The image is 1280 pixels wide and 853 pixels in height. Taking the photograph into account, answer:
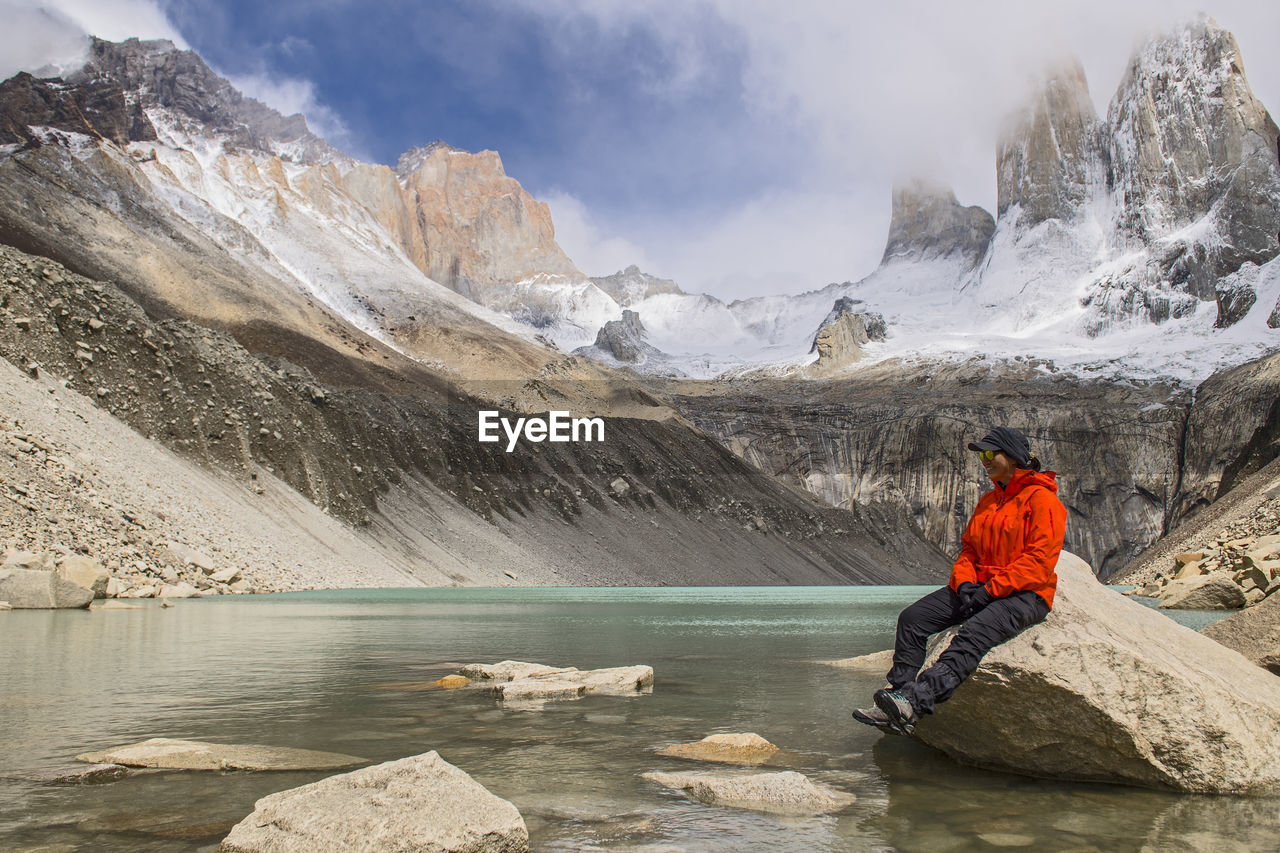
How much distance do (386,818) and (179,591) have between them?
2857cm

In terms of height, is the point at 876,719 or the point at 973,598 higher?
the point at 973,598

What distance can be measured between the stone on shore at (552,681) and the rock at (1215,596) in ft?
75.7

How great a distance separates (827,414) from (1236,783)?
134457mm

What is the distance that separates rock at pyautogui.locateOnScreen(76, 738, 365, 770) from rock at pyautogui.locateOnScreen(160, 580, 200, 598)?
79.1ft

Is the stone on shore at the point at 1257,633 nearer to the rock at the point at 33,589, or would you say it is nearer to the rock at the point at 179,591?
the rock at the point at 33,589

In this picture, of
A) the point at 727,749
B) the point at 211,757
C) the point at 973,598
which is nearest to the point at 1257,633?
the point at 973,598

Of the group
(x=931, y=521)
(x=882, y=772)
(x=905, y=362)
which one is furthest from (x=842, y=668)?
(x=905, y=362)

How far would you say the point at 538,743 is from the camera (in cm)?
812

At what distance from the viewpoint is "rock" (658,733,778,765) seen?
761cm

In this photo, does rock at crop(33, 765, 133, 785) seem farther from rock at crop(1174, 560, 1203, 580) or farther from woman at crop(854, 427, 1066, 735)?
rock at crop(1174, 560, 1203, 580)

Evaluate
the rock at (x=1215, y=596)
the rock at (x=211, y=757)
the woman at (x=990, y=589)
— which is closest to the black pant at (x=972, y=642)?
the woman at (x=990, y=589)

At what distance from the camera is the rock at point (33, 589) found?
72.8 ft

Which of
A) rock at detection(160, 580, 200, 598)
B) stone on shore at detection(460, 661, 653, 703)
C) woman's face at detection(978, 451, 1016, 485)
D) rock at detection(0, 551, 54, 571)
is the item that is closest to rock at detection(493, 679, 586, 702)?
stone on shore at detection(460, 661, 653, 703)

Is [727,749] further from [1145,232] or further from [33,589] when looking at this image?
[1145,232]
